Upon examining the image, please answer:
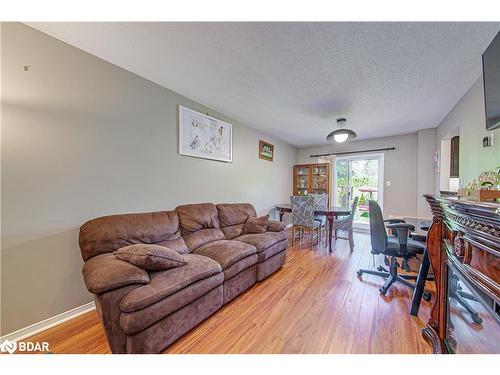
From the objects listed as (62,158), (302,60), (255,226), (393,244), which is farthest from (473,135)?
(62,158)

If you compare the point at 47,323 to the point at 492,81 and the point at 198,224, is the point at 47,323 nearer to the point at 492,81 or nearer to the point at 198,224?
the point at 198,224

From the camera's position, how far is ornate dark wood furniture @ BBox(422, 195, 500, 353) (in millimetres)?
771

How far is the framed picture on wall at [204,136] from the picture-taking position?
2.64 metres

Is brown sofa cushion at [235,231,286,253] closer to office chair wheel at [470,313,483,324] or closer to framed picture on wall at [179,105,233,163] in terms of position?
framed picture on wall at [179,105,233,163]

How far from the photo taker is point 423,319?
164 cm

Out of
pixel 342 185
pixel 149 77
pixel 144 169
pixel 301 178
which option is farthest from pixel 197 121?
pixel 342 185

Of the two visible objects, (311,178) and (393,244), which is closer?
(393,244)

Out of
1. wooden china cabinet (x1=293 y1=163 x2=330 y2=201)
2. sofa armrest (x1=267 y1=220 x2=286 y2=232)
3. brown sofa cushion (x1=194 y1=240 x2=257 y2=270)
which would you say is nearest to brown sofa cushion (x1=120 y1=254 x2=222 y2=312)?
brown sofa cushion (x1=194 y1=240 x2=257 y2=270)

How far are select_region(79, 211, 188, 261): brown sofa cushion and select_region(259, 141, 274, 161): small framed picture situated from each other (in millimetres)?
2545

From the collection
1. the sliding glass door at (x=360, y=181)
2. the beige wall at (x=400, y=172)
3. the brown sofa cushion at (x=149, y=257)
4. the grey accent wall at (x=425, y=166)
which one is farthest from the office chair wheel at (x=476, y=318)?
the sliding glass door at (x=360, y=181)

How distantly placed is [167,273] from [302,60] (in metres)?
2.22

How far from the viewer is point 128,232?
5.89 feet
